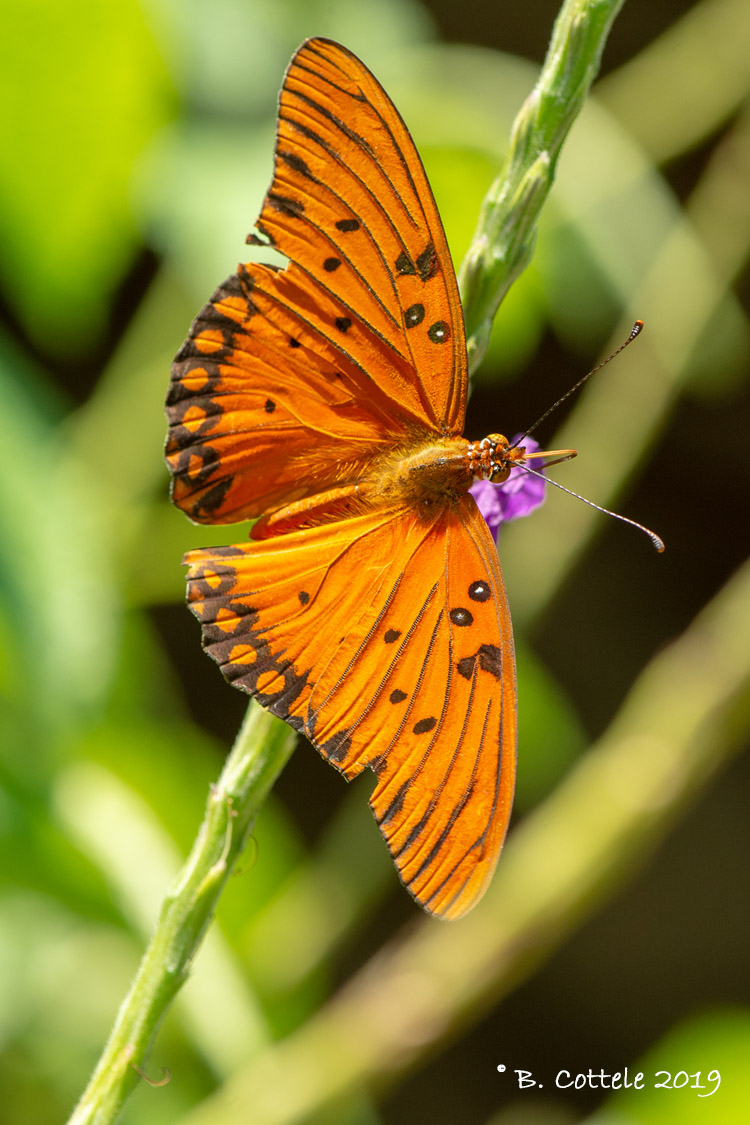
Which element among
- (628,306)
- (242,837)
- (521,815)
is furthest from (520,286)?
(521,815)

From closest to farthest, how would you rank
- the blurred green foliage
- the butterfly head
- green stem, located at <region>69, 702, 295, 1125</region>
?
green stem, located at <region>69, 702, 295, 1125</region> < the butterfly head < the blurred green foliage

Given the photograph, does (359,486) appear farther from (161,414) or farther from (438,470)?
(161,414)

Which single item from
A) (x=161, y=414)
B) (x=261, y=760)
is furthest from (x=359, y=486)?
(x=161, y=414)

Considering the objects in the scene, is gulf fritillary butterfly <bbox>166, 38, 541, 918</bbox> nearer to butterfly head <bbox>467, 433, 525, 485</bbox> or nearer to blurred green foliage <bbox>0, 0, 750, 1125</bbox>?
butterfly head <bbox>467, 433, 525, 485</bbox>

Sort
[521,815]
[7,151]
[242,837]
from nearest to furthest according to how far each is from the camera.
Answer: [242,837] < [7,151] < [521,815]

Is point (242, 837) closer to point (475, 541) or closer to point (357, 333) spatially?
point (475, 541)

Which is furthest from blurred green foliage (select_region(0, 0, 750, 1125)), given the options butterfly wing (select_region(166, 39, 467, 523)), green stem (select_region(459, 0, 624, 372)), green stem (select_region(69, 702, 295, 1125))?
green stem (select_region(459, 0, 624, 372))

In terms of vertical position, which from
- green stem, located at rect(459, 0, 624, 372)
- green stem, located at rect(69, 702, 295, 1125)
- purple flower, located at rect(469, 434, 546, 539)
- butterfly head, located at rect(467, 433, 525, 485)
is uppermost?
green stem, located at rect(459, 0, 624, 372)
